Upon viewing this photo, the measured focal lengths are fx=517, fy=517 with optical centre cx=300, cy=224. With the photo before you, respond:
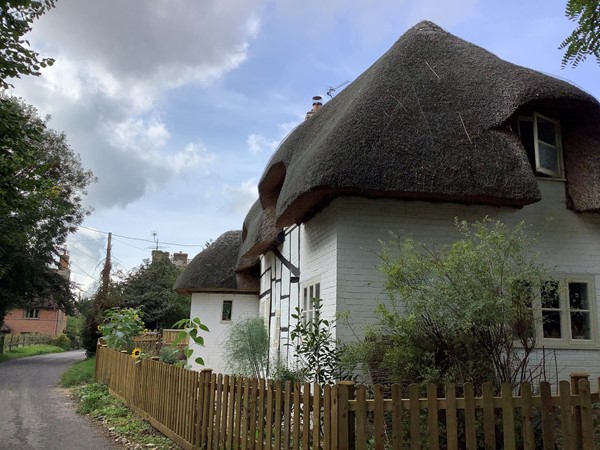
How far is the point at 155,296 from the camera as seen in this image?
1105 inches

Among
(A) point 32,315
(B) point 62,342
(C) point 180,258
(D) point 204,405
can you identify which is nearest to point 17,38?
(D) point 204,405

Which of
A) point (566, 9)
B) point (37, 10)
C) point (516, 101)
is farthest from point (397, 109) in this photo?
point (37, 10)

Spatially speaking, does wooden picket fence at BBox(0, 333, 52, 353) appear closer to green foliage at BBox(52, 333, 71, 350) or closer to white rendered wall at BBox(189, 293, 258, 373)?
green foliage at BBox(52, 333, 71, 350)

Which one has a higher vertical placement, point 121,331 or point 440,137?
point 440,137

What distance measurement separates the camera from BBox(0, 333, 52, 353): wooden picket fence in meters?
33.1

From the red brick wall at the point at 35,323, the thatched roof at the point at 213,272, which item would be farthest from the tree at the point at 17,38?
the red brick wall at the point at 35,323

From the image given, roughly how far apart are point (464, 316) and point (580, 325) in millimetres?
4384

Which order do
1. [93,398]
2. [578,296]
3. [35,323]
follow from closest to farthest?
[578,296] < [93,398] < [35,323]

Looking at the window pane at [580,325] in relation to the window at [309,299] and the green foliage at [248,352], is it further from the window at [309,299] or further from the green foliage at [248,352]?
the green foliage at [248,352]

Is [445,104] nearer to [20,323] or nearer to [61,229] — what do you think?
[61,229]

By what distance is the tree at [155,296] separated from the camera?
27.7 metres

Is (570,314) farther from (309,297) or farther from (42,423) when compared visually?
(42,423)

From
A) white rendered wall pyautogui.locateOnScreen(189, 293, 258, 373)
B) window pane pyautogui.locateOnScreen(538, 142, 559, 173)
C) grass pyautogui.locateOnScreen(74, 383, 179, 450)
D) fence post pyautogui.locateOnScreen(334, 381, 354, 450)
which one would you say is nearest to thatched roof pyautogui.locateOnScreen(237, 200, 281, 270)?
white rendered wall pyautogui.locateOnScreen(189, 293, 258, 373)

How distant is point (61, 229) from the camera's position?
27891 mm
